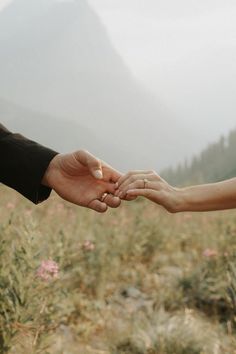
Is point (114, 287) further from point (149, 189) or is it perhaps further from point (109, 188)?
point (149, 189)

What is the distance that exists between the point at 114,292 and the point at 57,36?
140m

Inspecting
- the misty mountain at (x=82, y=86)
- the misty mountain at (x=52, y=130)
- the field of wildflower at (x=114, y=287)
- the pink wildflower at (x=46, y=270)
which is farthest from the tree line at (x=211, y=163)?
the pink wildflower at (x=46, y=270)

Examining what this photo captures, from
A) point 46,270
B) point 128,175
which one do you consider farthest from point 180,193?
point 46,270

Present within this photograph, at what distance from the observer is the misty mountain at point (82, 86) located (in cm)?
12050

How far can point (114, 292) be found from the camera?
4496 mm

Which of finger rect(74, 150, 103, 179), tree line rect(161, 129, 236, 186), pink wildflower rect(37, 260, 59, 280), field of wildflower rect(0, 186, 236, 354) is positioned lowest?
tree line rect(161, 129, 236, 186)

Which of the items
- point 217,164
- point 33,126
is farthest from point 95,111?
point 217,164

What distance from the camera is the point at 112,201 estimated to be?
92.7 inches

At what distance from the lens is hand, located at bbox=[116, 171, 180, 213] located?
2.12 meters

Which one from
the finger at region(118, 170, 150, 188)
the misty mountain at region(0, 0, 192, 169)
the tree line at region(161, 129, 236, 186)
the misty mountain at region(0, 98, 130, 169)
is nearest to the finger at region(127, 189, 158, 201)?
the finger at region(118, 170, 150, 188)

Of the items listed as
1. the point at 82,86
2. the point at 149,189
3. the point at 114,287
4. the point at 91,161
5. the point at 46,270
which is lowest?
the point at 82,86

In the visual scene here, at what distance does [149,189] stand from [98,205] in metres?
0.26

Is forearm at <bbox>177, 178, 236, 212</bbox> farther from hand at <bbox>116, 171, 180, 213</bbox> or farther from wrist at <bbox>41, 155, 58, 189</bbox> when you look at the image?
wrist at <bbox>41, 155, 58, 189</bbox>

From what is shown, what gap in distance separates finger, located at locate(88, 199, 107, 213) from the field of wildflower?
24.9 inches
